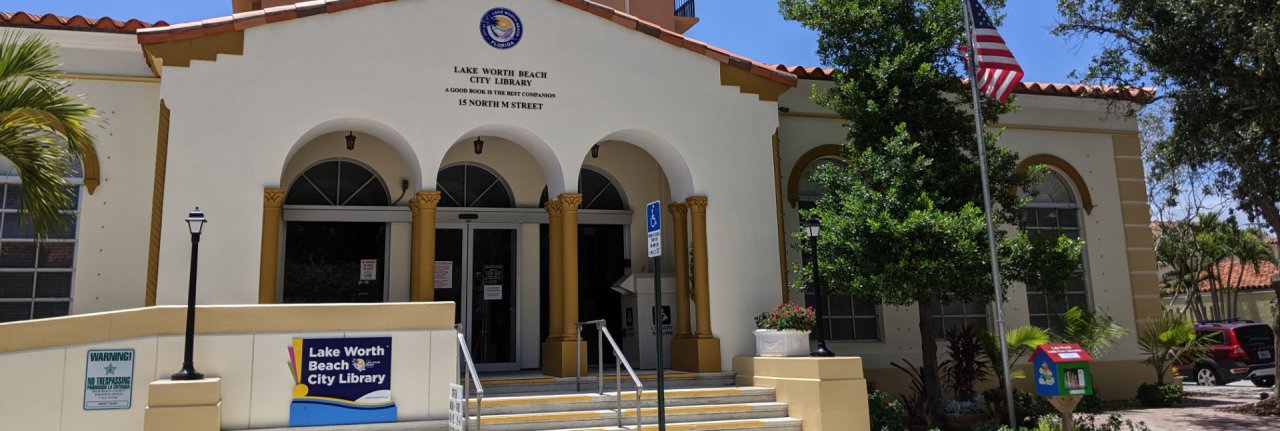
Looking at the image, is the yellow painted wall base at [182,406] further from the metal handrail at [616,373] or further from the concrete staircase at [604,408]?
the metal handrail at [616,373]

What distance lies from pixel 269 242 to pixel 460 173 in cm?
395

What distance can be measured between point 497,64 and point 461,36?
0.66 m

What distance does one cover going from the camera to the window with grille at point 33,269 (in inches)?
498

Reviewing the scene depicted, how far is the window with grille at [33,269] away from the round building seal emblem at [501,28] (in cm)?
644

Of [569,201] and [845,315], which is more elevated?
[569,201]

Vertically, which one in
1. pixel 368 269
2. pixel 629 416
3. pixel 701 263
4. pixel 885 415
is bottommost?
pixel 885 415

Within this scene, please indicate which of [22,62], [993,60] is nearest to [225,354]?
[22,62]

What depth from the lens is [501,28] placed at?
13148 mm

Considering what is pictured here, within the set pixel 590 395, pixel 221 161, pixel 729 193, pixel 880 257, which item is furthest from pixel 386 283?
pixel 880 257

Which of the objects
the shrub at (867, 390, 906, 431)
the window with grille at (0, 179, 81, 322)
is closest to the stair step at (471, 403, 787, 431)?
the shrub at (867, 390, 906, 431)

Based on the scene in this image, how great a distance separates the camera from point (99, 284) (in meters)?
12.6

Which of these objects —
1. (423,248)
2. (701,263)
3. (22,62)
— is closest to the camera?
(22,62)

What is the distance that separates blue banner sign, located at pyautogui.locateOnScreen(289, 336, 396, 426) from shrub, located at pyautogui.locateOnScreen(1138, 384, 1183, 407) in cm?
1347

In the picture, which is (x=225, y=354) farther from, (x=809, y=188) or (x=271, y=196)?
(x=809, y=188)
